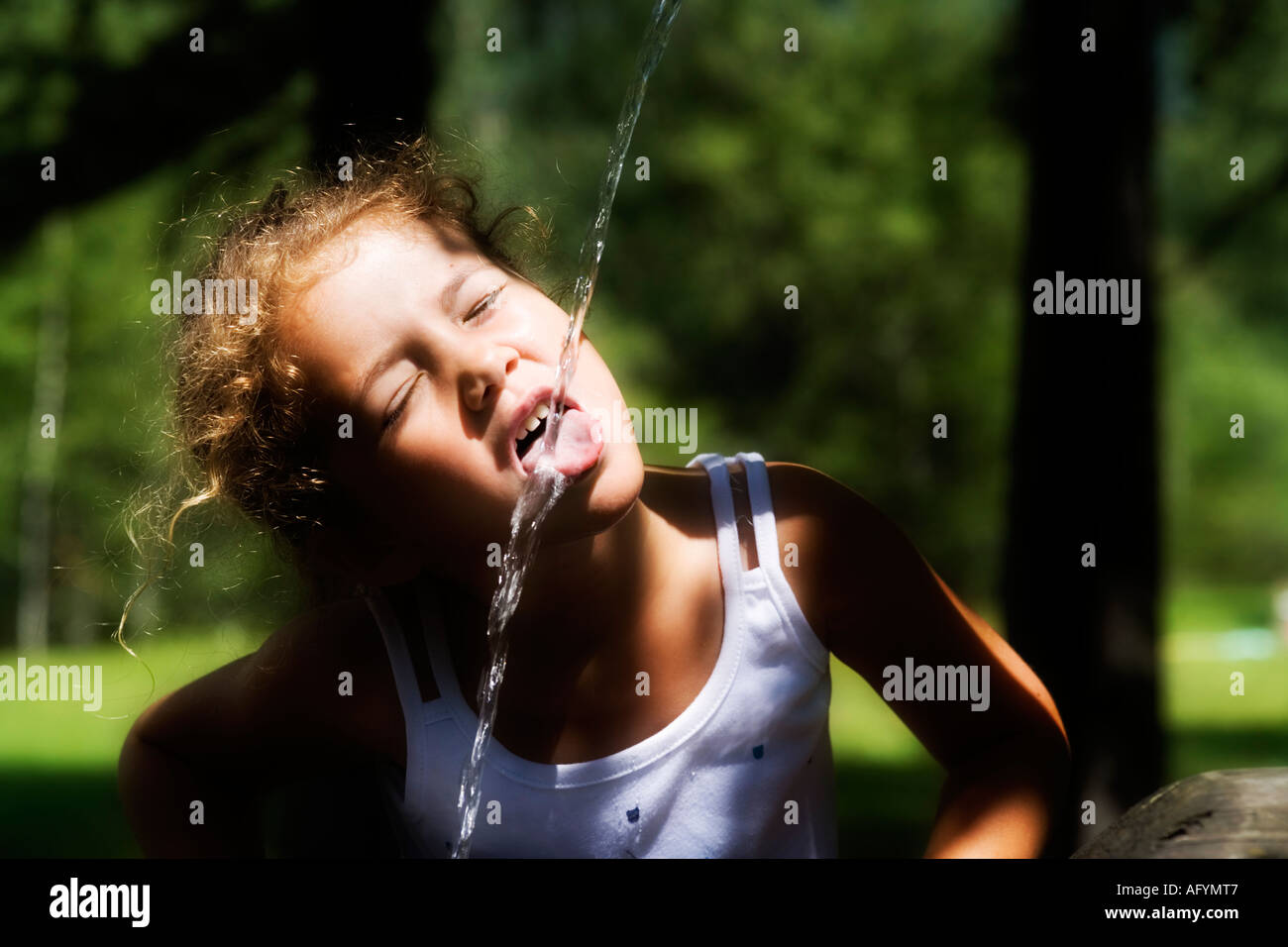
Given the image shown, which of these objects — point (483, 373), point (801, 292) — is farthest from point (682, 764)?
point (801, 292)

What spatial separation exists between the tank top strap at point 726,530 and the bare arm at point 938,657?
7cm

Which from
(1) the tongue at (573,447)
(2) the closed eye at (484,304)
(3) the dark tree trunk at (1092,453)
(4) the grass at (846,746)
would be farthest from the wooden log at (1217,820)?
(3) the dark tree trunk at (1092,453)

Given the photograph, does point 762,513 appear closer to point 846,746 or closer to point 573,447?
point 573,447

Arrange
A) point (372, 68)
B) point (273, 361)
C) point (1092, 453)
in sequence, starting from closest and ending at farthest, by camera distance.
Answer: point (273, 361) < point (372, 68) < point (1092, 453)

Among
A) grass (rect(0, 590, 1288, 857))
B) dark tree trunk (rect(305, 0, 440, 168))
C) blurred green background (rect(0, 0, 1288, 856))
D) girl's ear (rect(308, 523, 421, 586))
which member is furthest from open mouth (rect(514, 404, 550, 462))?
blurred green background (rect(0, 0, 1288, 856))

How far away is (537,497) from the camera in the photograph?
5.78ft

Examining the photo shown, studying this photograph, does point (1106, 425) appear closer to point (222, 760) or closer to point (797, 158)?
point (222, 760)

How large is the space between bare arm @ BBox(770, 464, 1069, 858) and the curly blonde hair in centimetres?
67

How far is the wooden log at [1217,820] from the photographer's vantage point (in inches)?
56.8

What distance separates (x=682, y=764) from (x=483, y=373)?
659 mm

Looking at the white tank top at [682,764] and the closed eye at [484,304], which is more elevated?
the closed eye at [484,304]

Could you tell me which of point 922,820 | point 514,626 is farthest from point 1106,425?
point 922,820

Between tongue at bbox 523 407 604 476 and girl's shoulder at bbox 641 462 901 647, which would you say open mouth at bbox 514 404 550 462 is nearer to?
tongue at bbox 523 407 604 476

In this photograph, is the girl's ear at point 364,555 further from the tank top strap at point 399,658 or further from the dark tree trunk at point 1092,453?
the dark tree trunk at point 1092,453
